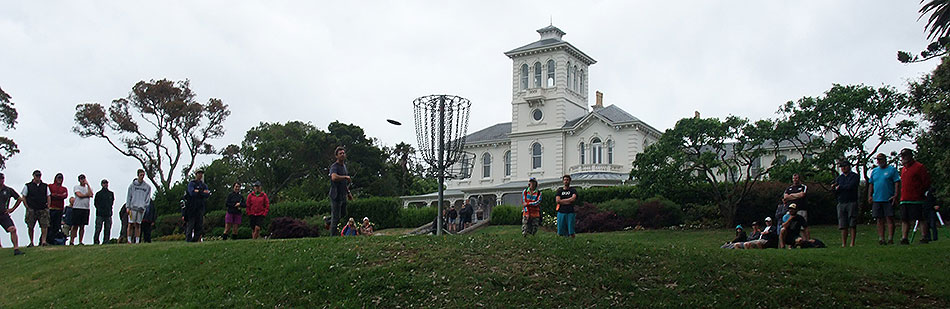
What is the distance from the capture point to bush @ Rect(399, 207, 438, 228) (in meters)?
44.1

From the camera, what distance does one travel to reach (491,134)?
6644 centimetres

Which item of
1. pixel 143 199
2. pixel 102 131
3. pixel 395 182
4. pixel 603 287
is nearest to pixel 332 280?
pixel 603 287

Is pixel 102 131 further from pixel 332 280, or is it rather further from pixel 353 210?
pixel 332 280

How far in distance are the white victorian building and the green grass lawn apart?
133 ft

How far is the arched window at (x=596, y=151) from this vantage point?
2266 inches

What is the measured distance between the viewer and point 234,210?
20.4 meters

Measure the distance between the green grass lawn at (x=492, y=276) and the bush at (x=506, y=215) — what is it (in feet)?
87.1

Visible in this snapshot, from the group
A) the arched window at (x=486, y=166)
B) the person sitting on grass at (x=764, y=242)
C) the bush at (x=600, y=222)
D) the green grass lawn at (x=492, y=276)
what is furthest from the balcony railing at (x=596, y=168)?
the green grass lawn at (x=492, y=276)

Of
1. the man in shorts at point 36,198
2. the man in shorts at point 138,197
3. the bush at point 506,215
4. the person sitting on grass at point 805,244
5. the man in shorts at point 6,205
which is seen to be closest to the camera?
the person sitting on grass at point 805,244

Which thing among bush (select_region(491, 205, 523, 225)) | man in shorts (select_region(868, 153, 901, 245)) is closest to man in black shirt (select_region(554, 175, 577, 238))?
man in shorts (select_region(868, 153, 901, 245))

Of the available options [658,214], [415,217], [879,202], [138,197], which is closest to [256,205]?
Answer: [138,197]

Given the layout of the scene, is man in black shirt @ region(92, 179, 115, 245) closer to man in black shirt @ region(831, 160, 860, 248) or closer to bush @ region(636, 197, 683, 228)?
man in black shirt @ region(831, 160, 860, 248)

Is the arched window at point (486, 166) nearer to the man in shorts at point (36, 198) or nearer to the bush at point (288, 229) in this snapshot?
the bush at point (288, 229)

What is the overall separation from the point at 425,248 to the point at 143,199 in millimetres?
10165
